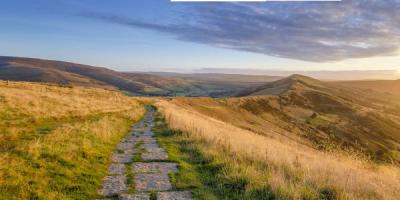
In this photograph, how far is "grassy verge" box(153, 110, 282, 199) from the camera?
8211 millimetres

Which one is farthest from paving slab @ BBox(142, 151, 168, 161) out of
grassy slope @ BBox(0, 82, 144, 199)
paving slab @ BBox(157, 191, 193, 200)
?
paving slab @ BBox(157, 191, 193, 200)

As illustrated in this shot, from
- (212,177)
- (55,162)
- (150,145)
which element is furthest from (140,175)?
(150,145)

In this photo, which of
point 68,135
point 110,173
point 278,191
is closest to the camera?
point 278,191

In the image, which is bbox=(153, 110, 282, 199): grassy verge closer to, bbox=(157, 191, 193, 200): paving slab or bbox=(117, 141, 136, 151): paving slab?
bbox=(157, 191, 193, 200): paving slab

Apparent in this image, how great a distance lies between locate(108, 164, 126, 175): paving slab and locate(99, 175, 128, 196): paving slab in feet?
1.50

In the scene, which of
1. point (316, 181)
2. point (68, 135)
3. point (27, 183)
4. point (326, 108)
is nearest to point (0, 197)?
point (27, 183)

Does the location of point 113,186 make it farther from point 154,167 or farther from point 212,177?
point 212,177

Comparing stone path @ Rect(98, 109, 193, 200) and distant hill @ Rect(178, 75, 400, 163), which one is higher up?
stone path @ Rect(98, 109, 193, 200)

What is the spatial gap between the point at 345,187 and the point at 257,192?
2.08m

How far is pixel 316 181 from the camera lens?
910 centimetres

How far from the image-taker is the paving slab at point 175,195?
7.94m

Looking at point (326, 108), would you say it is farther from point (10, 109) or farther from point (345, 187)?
point (345, 187)

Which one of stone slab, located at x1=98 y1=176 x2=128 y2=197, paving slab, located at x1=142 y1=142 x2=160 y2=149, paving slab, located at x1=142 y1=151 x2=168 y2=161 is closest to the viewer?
stone slab, located at x1=98 y1=176 x2=128 y2=197

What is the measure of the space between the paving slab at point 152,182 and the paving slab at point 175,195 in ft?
1.39
